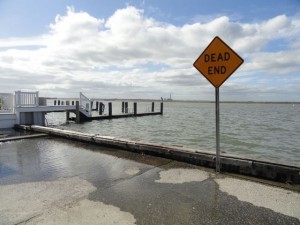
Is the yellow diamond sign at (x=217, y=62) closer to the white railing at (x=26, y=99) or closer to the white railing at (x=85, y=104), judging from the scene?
the white railing at (x=26, y=99)

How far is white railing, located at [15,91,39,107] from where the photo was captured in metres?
14.2

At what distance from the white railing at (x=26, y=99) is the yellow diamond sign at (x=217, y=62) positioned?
482 inches

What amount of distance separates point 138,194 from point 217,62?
9.86 ft

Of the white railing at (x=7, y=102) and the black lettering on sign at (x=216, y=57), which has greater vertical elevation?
the black lettering on sign at (x=216, y=57)

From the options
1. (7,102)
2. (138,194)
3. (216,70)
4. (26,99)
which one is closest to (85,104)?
(26,99)

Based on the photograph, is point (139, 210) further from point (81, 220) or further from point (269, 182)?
point (269, 182)

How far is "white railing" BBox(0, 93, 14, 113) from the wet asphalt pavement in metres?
9.04

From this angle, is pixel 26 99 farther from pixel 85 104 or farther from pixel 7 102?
pixel 85 104

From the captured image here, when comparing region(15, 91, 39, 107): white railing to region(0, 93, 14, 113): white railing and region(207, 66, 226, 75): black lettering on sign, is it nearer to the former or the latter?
region(0, 93, 14, 113): white railing

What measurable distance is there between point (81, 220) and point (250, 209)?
235 centimetres

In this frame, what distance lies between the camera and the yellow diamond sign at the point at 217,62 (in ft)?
16.2

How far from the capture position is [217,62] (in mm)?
5113

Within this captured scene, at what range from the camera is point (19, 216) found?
3.36 m

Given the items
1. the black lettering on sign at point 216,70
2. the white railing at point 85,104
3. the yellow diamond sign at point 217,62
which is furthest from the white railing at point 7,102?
the black lettering on sign at point 216,70
